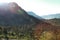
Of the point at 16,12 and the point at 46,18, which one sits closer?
the point at 46,18

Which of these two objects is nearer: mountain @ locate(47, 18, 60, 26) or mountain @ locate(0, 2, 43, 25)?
mountain @ locate(47, 18, 60, 26)

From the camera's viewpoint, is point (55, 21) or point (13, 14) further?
point (13, 14)

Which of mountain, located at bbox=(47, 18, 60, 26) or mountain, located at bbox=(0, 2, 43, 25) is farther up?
mountain, located at bbox=(0, 2, 43, 25)

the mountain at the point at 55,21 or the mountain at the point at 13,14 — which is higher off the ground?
the mountain at the point at 13,14

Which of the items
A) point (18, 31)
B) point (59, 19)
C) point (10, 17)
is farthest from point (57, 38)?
point (10, 17)

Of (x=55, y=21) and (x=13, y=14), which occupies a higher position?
(x=13, y=14)

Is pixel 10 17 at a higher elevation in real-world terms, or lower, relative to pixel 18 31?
higher

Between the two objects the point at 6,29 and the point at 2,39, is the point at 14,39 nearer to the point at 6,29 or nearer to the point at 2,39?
the point at 2,39

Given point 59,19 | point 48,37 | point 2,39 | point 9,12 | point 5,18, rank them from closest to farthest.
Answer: point 48,37 < point 2,39 < point 59,19 < point 5,18 < point 9,12

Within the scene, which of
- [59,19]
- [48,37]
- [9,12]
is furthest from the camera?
[9,12]

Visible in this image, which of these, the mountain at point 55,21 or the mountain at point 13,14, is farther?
the mountain at point 13,14

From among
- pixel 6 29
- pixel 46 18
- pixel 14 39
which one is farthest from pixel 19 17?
pixel 14 39
